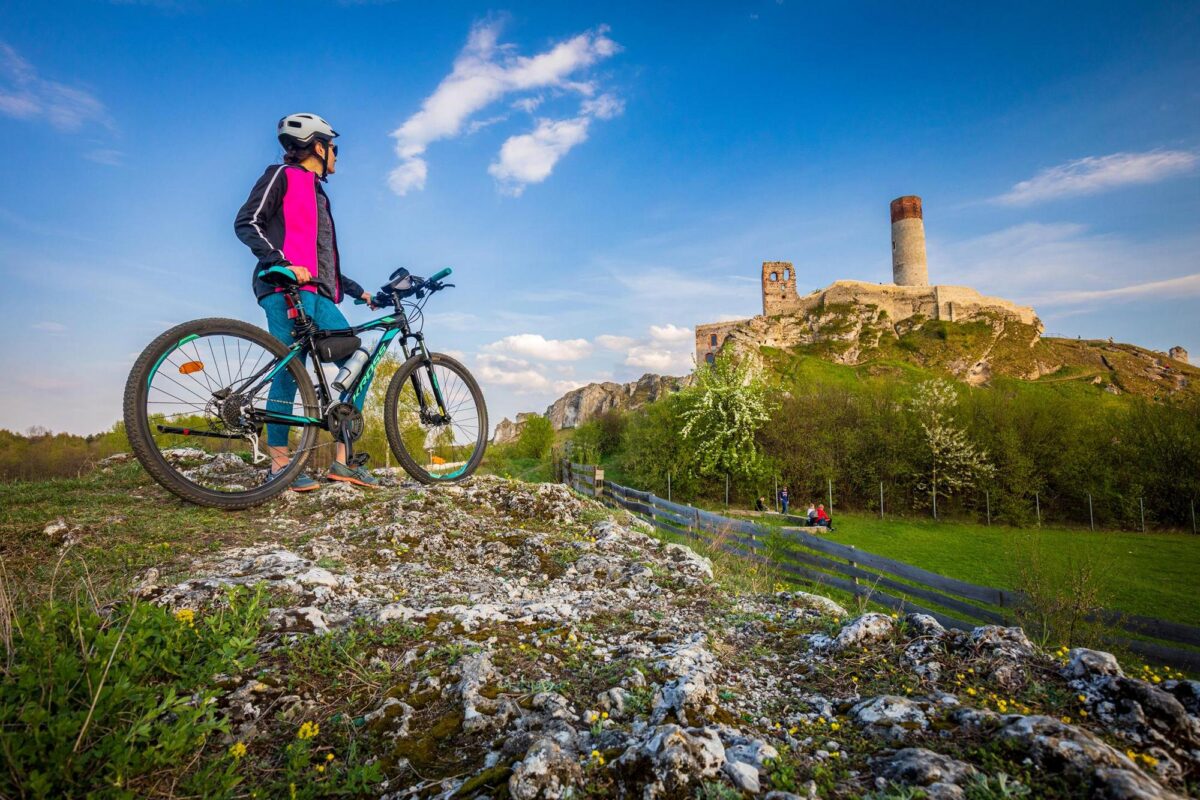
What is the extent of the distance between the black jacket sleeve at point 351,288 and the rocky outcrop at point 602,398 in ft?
196

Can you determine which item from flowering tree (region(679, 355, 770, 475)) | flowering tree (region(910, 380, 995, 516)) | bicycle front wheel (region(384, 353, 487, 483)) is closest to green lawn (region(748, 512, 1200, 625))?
flowering tree (region(910, 380, 995, 516))

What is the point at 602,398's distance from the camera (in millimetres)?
83375

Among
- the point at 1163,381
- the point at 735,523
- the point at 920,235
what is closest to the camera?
the point at 735,523

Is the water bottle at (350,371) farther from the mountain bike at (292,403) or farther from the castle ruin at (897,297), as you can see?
the castle ruin at (897,297)

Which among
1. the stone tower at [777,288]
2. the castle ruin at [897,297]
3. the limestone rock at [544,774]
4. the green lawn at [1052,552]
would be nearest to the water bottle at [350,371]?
the limestone rock at [544,774]

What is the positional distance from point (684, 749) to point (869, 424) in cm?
3131

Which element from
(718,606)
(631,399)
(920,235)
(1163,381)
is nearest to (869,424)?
(718,606)

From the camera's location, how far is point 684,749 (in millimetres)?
1464

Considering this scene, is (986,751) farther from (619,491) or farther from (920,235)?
(920,235)

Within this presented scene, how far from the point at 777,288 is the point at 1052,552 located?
5552 centimetres

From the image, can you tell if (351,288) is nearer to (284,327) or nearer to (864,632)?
(284,327)

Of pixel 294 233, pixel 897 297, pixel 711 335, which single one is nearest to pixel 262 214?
pixel 294 233

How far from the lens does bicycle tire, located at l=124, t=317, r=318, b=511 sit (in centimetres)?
357

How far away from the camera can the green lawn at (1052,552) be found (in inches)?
610
